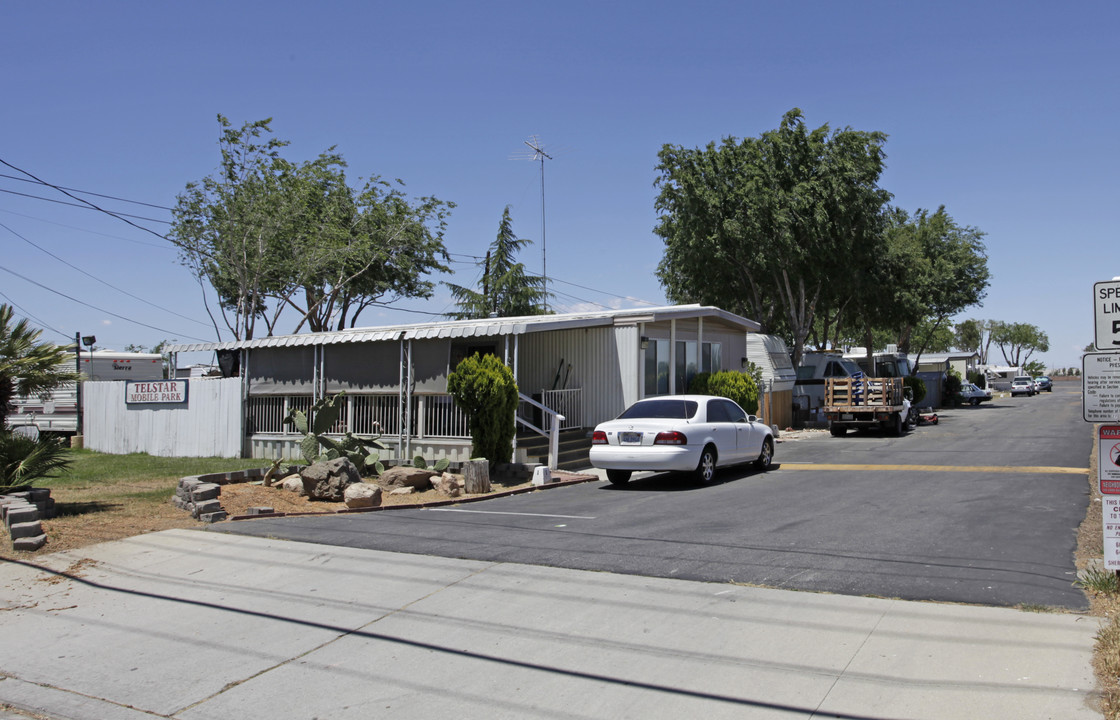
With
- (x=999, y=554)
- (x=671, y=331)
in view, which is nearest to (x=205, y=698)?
(x=999, y=554)

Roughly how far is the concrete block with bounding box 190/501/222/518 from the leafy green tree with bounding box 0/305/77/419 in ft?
7.67

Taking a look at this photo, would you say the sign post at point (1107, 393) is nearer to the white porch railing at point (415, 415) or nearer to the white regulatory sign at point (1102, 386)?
the white regulatory sign at point (1102, 386)

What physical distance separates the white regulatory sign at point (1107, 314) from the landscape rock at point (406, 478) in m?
9.63

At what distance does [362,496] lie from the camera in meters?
11.5

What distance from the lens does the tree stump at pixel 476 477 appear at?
13.2 meters

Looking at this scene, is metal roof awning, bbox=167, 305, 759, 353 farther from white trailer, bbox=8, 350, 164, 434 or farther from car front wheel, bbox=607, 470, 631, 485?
white trailer, bbox=8, 350, 164, 434

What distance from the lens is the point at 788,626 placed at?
5.93m

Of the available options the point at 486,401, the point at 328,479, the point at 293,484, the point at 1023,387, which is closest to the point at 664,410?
the point at 486,401

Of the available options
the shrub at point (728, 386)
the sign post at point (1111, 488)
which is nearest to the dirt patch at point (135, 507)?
the shrub at point (728, 386)

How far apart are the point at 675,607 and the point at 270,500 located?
25.4 feet

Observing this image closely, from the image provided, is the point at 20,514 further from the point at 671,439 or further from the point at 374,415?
the point at 671,439

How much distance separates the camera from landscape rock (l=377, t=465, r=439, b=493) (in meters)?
13.2

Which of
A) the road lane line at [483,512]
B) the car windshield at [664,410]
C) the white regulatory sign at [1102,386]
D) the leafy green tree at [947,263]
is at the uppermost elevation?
the leafy green tree at [947,263]

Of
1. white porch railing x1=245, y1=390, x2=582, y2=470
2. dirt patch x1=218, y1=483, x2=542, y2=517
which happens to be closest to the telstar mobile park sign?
white porch railing x1=245, y1=390, x2=582, y2=470
